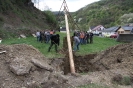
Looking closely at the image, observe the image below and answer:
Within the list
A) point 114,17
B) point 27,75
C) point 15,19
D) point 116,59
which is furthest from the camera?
point 114,17

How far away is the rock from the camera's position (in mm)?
6930

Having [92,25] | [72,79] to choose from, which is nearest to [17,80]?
[72,79]

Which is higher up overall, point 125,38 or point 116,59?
point 116,59

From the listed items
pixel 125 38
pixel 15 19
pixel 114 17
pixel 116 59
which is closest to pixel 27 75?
pixel 116 59

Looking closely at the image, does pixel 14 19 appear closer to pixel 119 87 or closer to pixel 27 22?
pixel 27 22

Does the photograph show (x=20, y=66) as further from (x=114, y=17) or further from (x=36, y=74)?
(x=114, y=17)

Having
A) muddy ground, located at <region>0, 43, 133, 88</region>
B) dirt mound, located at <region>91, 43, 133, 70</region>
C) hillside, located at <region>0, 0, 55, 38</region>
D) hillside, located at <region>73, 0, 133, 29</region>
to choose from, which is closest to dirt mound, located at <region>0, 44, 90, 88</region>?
muddy ground, located at <region>0, 43, 133, 88</region>

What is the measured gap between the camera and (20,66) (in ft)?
23.2

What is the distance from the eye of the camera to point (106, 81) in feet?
24.7

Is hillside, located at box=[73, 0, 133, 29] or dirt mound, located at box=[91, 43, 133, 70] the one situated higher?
hillside, located at box=[73, 0, 133, 29]

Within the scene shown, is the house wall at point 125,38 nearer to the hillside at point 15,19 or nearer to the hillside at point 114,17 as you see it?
the hillside at point 15,19

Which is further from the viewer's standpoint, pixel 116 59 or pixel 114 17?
pixel 114 17

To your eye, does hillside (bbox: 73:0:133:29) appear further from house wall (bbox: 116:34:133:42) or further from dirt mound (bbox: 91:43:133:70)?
dirt mound (bbox: 91:43:133:70)

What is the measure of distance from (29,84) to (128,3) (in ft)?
442
